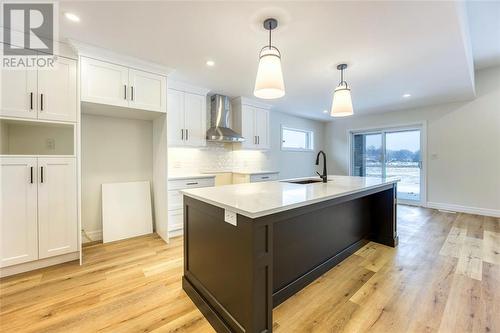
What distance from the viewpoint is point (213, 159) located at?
14.7 feet

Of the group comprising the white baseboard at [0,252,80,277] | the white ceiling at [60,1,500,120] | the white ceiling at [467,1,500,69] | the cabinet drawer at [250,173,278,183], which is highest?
the white ceiling at [467,1,500,69]

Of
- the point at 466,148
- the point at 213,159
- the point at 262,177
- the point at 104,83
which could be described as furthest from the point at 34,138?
the point at 466,148

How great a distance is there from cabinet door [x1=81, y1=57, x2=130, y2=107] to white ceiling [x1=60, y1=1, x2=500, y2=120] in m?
0.25

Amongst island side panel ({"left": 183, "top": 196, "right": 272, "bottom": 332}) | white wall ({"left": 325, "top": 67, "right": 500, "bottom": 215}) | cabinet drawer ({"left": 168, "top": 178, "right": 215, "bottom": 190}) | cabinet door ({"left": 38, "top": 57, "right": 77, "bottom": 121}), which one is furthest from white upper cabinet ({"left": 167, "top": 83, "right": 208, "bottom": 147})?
white wall ({"left": 325, "top": 67, "right": 500, "bottom": 215})

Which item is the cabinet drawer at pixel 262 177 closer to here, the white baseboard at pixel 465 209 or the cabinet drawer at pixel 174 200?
the cabinet drawer at pixel 174 200

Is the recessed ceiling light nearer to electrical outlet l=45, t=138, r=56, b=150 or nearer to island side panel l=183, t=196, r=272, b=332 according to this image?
electrical outlet l=45, t=138, r=56, b=150

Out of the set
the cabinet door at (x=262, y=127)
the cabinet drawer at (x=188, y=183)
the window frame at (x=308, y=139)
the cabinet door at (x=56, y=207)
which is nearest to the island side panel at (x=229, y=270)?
the cabinet drawer at (x=188, y=183)

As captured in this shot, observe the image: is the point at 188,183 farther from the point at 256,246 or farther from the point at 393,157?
the point at 393,157

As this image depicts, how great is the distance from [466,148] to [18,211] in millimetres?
7628

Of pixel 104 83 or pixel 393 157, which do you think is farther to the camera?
pixel 393 157

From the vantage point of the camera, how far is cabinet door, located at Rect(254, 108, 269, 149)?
491 cm

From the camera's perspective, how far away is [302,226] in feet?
6.61

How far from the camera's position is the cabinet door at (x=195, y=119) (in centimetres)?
378

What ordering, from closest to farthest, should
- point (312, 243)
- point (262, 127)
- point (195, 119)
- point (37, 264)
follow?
point (312, 243) → point (37, 264) → point (195, 119) → point (262, 127)
